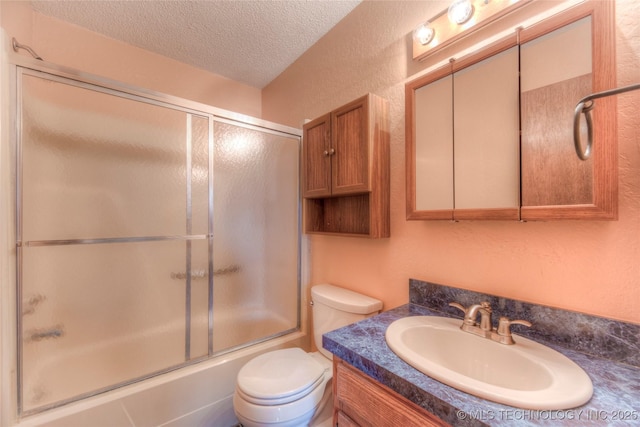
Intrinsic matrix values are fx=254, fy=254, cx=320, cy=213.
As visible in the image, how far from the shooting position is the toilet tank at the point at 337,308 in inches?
50.4

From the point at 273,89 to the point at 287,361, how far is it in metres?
2.16

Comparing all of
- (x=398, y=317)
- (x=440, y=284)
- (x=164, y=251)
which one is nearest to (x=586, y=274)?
(x=440, y=284)

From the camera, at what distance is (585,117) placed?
70cm

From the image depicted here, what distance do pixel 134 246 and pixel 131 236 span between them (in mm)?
55

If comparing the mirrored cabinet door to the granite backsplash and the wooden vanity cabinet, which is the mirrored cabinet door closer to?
the granite backsplash

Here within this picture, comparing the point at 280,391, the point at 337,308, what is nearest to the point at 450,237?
the point at 337,308

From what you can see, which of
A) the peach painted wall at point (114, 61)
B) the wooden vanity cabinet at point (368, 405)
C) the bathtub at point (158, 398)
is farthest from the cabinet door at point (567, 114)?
the peach painted wall at point (114, 61)

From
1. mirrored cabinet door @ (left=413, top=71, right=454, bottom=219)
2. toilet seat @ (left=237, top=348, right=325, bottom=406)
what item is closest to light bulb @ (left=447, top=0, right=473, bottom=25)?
mirrored cabinet door @ (left=413, top=71, right=454, bottom=219)

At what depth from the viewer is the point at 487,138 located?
931 millimetres

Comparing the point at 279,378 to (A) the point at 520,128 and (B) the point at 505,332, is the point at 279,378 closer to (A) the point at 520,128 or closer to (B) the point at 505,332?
(B) the point at 505,332

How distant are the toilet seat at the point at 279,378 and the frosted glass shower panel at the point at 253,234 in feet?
1.32

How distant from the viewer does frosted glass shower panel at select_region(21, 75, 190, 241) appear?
108 cm

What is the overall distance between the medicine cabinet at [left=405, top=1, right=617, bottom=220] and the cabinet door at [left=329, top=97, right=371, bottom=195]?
0.21 metres

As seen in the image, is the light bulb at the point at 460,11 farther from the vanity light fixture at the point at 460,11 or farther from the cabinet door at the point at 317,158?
the cabinet door at the point at 317,158
